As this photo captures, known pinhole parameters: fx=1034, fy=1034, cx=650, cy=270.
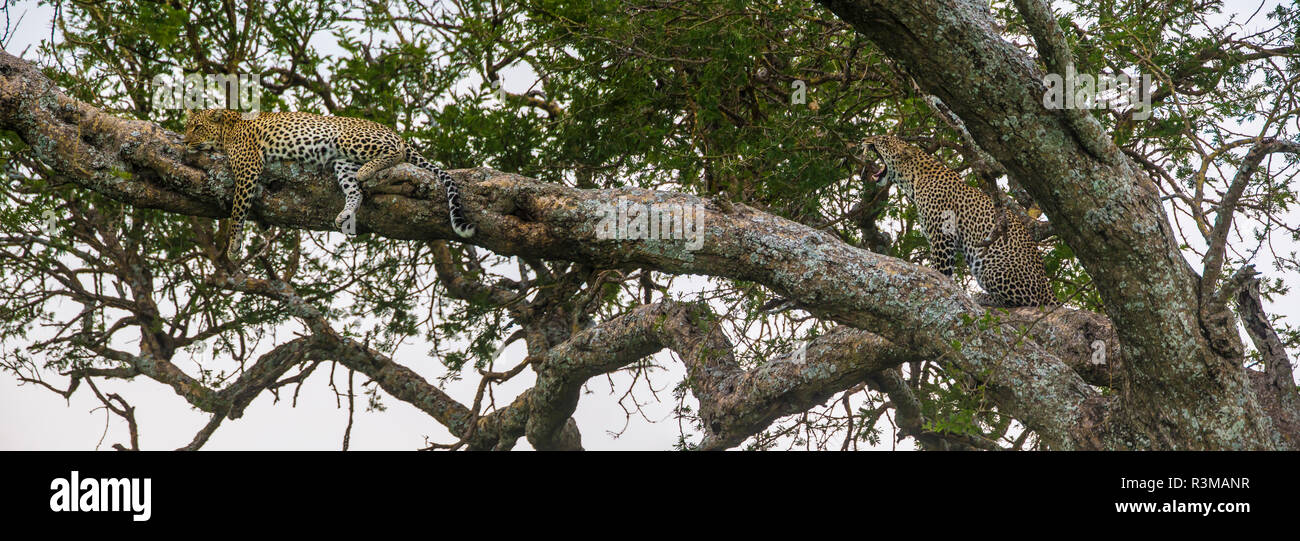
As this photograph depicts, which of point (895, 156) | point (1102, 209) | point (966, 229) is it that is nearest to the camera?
point (1102, 209)

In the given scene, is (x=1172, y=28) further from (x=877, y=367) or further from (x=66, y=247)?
(x=66, y=247)

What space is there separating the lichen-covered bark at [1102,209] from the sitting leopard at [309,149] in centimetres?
221

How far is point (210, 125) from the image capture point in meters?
5.62

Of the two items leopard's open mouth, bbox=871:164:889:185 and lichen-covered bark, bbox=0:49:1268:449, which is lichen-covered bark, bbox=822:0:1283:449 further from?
leopard's open mouth, bbox=871:164:889:185

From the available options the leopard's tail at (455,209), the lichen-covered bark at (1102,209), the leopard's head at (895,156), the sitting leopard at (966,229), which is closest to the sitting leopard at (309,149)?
the leopard's tail at (455,209)

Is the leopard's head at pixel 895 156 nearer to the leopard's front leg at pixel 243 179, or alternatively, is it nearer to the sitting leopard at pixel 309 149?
the sitting leopard at pixel 309 149

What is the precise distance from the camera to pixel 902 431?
6.42 m

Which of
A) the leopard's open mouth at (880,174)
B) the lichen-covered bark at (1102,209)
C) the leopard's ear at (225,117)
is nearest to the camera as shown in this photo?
the lichen-covered bark at (1102,209)

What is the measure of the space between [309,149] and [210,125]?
867 millimetres

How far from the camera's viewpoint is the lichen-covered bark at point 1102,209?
388 cm

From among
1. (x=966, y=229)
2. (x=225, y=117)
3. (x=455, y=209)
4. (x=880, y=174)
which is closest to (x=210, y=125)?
(x=225, y=117)

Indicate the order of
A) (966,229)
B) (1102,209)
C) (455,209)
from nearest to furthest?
(1102,209), (455,209), (966,229)

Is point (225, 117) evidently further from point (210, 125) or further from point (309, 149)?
point (309, 149)
